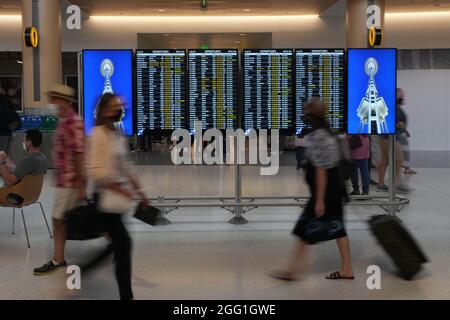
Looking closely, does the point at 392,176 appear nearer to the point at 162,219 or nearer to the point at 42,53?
the point at 162,219

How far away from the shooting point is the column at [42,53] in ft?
47.9

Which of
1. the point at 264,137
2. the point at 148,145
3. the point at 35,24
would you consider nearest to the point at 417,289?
the point at 264,137

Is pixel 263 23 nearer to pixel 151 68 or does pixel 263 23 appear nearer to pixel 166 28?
pixel 166 28

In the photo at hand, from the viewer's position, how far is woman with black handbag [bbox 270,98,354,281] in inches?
188

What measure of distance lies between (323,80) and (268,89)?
0.72 meters

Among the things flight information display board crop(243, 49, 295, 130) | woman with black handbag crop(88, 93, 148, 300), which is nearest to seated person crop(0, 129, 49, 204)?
woman with black handbag crop(88, 93, 148, 300)

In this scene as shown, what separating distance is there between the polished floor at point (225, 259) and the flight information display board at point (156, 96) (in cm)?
138

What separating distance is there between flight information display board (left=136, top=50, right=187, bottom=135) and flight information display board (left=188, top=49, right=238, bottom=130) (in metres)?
0.14

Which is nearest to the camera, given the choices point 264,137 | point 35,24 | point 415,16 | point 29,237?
point 29,237

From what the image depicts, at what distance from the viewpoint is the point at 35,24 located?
47.7 ft

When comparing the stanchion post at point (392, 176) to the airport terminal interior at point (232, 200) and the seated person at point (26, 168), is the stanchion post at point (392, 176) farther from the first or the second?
the seated person at point (26, 168)

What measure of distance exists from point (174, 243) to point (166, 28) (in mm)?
14427

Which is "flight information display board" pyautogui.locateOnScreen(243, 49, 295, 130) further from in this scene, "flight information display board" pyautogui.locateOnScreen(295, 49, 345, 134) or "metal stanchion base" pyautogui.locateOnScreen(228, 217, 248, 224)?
"metal stanchion base" pyautogui.locateOnScreen(228, 217, 248, 224)

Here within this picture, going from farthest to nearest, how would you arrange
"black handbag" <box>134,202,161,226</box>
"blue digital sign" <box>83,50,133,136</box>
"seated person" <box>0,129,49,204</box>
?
1. "blue digital sign" <box>83,50,133,136</box>
2. "seated person" <box>0,129,49,204</box>
3. "black handbag" <box>134,202,161,226</box>
